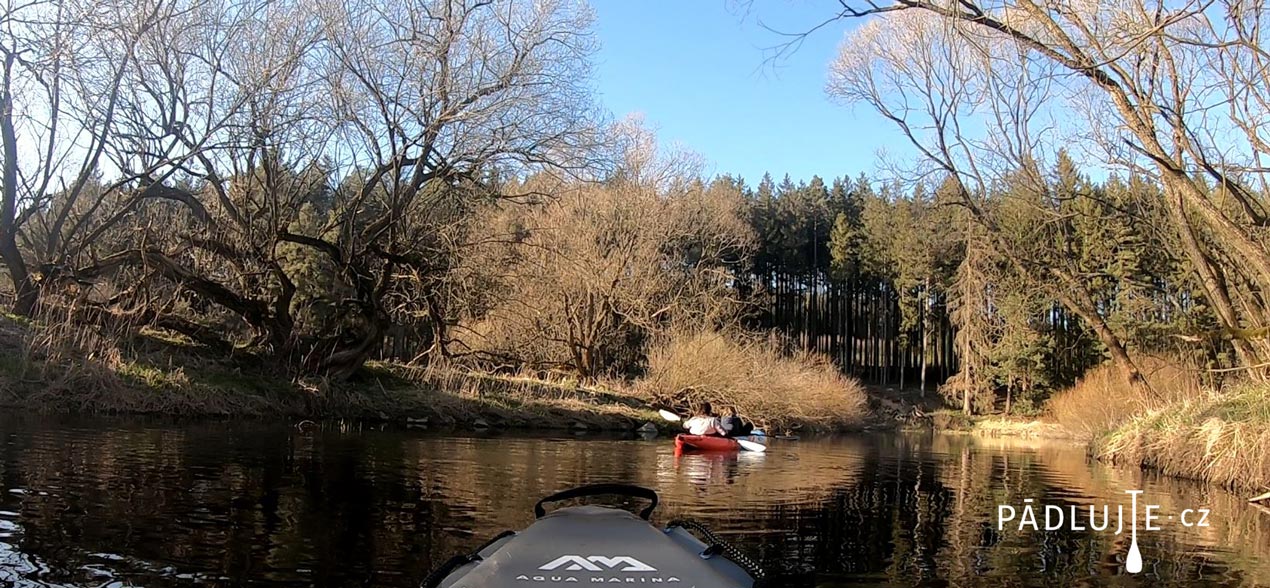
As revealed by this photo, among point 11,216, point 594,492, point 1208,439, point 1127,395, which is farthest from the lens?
point 1127,395

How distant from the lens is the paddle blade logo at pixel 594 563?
12.4ft

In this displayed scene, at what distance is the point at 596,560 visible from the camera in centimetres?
388

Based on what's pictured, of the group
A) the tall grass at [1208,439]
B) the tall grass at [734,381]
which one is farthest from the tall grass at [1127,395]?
the tall grass at [734,381]

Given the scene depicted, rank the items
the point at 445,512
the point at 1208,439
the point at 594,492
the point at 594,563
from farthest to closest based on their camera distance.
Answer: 1. the point at 1208,439
2. the point at 445,512
3. the point at 594,492
4. the point at 594,563

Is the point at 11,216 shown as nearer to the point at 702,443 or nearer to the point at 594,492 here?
the point at 702,443

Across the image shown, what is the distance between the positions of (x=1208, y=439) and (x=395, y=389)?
52.2 feet

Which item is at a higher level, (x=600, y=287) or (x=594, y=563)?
(x=600, y=287)

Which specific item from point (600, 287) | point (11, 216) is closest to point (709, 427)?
point (600, 287)

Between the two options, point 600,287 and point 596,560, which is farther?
point 600,287

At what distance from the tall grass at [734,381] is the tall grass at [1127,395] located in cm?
742

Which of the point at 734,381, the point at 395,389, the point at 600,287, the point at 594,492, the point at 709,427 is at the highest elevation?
the point at 600,287

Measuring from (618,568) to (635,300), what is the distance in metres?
25.0

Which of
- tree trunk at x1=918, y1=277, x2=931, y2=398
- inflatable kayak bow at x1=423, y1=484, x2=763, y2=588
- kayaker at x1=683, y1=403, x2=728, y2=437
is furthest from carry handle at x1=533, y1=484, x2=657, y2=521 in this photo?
tree trunk at x1=918, y1=277, x2=931, y2=398

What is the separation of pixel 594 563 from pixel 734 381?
2266 cm
